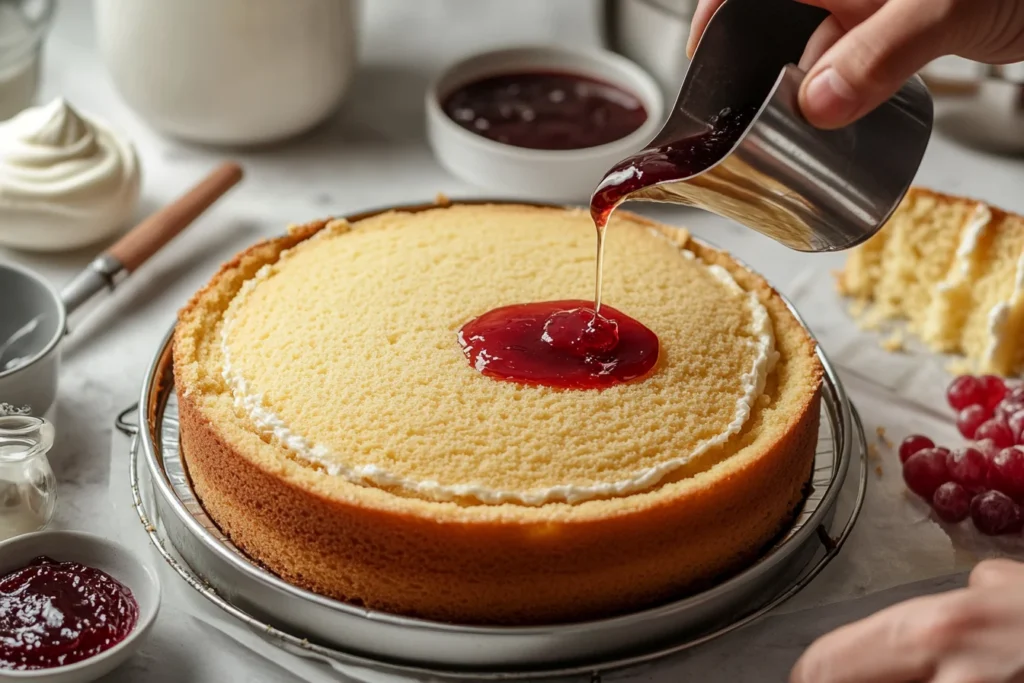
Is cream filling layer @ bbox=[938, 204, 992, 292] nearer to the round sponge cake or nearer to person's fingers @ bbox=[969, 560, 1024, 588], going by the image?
the round sponge cake

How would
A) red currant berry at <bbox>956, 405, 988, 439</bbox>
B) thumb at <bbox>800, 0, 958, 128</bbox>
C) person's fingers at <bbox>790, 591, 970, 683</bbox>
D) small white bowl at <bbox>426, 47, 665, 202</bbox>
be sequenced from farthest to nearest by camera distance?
small white bowl at <bbox>426, 47, 665, 202</bbox> → red currant berry at <bbox>956, 405, 988, 439</bbox> → thumb at <bbox>800, 0, 958, 128</bbox> → person's fingers at <bbox>790, 591, 970, 683</bbox>

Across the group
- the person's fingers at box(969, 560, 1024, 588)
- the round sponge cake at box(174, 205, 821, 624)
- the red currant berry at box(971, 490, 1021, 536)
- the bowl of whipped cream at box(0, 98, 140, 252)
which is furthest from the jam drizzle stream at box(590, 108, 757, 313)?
the bowl of whipped cream at box(0, 98, 140, 252)

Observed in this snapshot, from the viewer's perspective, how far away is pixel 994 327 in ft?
7.62

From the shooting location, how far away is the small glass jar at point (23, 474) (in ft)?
5.91

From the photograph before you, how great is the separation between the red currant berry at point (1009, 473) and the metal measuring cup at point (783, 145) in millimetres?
559

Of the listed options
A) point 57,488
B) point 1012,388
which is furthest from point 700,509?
point 57,488

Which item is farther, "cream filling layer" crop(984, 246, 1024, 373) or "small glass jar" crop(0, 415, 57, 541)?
"cream filling layer" crop(984, 246, 1024, 373)

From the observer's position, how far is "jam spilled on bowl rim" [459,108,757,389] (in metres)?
1.76

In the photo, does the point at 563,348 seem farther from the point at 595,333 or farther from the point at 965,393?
the point at 965,393

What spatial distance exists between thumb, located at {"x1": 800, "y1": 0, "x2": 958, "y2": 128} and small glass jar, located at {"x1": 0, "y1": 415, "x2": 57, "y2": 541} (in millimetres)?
1295

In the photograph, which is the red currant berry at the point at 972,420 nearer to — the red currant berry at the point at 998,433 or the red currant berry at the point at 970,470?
the red currant berry at the point at 998,433

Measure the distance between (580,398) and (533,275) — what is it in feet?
1.28

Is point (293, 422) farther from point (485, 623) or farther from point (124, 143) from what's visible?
point (124, 143)

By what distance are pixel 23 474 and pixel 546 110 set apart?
1.71 m
